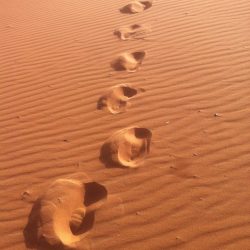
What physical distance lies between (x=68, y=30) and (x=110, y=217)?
3.86 meters

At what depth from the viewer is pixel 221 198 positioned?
3088mm

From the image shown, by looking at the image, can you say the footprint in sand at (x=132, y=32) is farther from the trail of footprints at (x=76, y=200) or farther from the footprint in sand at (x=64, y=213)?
the footprint in sand at (x=64, y=213)

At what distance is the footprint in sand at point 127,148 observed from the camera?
11.7ft

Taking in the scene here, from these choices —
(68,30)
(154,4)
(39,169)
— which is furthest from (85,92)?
(154,4)

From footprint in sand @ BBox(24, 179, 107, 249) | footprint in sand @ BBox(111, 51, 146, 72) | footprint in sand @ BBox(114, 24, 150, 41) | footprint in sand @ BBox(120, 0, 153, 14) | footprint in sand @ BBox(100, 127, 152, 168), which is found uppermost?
footprint in sand @ BBox(120, 0, 153, 14)

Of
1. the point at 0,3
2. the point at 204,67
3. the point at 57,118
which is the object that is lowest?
the point at 57,118

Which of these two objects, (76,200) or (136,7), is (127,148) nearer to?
(76,200)

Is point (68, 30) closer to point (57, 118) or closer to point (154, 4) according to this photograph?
point (154, 4)

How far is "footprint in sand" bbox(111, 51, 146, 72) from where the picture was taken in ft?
16.4

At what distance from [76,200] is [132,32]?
337 centimetres

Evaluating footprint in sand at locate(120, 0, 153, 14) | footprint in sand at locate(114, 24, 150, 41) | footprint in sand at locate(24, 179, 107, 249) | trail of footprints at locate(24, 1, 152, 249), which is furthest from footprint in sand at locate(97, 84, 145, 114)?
footprint in sand at locate(120, 0, 153, 14)

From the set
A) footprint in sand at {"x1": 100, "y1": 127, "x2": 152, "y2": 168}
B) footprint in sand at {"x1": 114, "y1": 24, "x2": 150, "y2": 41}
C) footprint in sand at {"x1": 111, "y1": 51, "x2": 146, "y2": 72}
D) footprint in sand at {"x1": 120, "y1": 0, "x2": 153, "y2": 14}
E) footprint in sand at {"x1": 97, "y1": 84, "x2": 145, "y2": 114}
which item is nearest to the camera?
footprint in sand at {"x1": 100, "y1": 127, "x2": 152, "y2": 168}

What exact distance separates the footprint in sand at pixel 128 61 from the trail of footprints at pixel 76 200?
32.9 inches

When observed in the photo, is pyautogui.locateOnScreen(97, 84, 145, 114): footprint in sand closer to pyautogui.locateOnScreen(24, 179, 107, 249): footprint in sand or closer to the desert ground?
the desert ground
